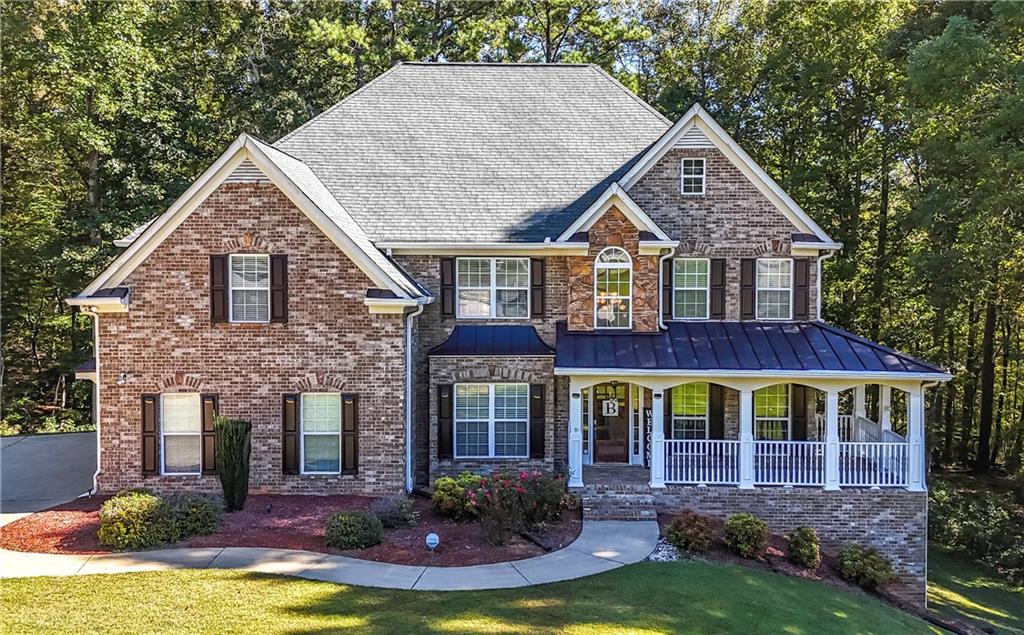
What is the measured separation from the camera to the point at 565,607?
1024cm

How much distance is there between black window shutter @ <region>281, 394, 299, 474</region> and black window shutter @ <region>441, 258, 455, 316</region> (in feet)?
14.0

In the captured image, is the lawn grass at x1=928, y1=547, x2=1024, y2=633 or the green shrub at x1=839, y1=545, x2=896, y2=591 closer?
the green shrub at x1=839, y1=545, x2=896, y2=591

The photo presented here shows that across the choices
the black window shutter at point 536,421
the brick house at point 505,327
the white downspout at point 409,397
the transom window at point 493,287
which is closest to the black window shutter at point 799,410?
the brick house at point 505,327

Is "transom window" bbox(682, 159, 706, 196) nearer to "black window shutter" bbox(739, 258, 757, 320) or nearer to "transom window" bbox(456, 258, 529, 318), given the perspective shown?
"black window shutter" bbox(739, 258, 757, 320)

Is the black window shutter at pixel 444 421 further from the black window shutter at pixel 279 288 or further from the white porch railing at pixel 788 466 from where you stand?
the white porch railing at pixel 788 466

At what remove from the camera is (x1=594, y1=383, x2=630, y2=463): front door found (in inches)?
697

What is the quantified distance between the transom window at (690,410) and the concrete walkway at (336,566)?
5.43 m

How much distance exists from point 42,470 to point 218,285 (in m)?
8.39

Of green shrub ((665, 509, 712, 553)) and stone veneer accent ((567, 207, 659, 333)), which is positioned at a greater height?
stone veneer accent ((567, 207, 659, 333))

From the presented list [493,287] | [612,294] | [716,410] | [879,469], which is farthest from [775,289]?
[493,287]

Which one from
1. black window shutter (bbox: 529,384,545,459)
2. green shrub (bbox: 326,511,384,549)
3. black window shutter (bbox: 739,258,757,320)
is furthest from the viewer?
black window shutter (bbox: 739,258,757,320)

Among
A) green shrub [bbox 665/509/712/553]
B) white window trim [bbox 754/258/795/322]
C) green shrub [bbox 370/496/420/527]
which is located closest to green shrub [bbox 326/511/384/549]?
green shrub [bbox 370/496/420/527]

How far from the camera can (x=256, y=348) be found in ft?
50.0

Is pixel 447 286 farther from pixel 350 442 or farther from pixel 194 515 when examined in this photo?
pixel 194 515
